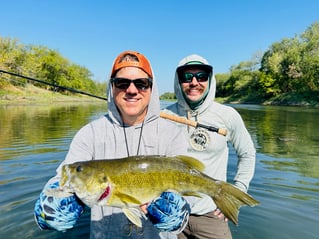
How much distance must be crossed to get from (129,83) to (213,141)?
146 cm

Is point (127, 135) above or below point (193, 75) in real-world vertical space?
below

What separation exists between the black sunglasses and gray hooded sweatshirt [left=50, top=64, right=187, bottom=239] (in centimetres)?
16

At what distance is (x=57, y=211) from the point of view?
2432 millimetres

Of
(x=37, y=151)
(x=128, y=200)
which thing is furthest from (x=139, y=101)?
(x=37, y=151)

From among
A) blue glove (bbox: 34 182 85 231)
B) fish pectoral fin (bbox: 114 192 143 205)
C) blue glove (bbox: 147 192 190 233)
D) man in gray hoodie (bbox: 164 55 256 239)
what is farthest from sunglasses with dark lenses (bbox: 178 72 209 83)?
blue glove (bbox: 34 182 85 231)

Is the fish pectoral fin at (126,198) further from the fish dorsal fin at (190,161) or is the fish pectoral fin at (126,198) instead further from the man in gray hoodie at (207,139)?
the man in gray hoodie at (207,139)

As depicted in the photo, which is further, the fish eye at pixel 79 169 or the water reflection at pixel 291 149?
the water reflection at pixel 291 149

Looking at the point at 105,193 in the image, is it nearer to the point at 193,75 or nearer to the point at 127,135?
the point at 127,135

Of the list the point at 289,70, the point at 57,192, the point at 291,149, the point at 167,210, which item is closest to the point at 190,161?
the point at 167,210

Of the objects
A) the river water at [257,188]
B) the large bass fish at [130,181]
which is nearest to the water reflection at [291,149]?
the river water at [257,188]

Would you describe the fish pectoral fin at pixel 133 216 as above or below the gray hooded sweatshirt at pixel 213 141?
below

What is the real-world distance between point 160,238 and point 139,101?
1.37 m

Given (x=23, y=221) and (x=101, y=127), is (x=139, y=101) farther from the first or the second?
(x=23, y=221)

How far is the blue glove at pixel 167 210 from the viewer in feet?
8.36
